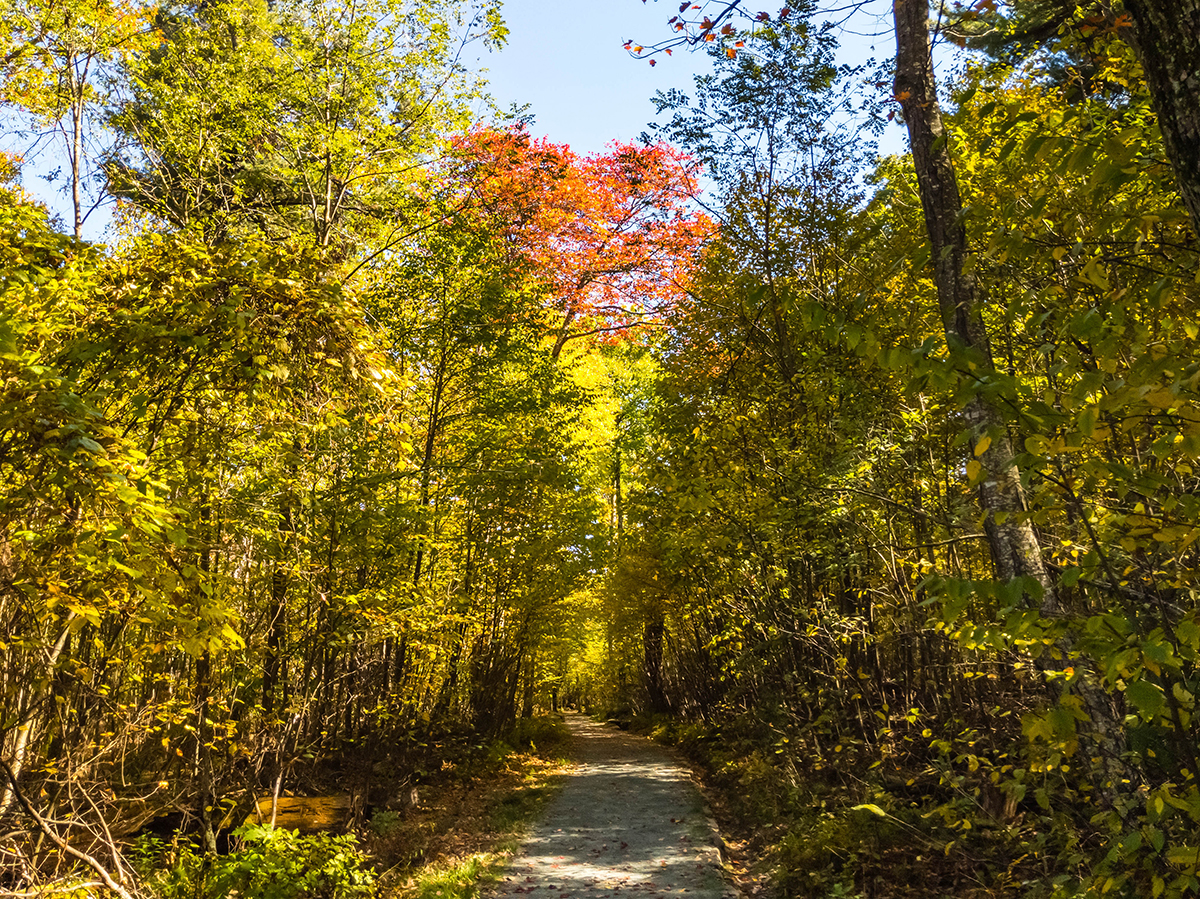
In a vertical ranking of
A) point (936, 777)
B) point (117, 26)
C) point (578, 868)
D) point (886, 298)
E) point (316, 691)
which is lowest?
point (578, 868)

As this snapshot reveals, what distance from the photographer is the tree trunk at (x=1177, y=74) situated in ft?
5.10

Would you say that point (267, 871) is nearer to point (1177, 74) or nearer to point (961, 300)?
point (961, 300)

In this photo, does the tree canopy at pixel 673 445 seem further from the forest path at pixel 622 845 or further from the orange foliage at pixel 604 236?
the orange foliage at pixel 604 236

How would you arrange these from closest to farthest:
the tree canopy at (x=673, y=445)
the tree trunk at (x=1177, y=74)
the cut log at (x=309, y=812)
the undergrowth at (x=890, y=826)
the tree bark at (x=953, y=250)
→ the tree trunk at (x=1177, y=74) < the tree canopy at (x=673, y=445) < the tree bark at (x=953, y=250) < the undergrowth at (x=890, y=826) < the cut log at (x=309, y=812)

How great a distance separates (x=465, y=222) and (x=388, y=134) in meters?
1.44

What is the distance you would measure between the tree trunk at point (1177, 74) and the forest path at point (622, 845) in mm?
6667

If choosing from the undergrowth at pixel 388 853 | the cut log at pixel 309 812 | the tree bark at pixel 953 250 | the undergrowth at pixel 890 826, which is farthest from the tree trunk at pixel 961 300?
the cut log at pixel 309 812

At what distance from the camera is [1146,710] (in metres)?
1.77

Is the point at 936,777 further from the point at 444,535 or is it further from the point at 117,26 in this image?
the point at 117,26

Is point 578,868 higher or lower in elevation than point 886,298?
lower

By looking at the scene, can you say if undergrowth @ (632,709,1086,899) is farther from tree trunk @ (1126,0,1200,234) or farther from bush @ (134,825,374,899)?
bush @ (134,825,374,899)

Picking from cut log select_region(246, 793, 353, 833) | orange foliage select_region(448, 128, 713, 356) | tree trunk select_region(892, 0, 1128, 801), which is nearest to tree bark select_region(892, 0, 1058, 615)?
tree trunk select_region(892, 0, 1128, 801)

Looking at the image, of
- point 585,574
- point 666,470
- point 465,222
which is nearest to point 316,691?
point 666,470

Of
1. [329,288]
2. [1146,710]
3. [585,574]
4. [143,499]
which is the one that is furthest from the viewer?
[585,574]
